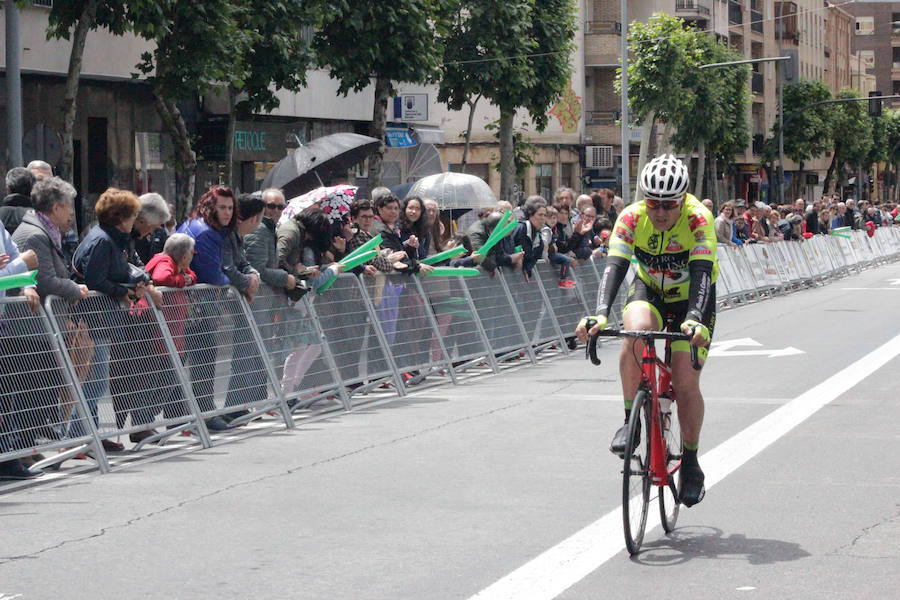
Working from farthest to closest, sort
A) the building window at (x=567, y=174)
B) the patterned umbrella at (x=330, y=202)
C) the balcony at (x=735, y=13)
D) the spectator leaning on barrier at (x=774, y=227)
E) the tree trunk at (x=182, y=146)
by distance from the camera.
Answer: the balcony at (x=735, y=13) → the building window at (x=567, y=174) → the spectator leaning on barrier at (x=774, y=227) → the tree trunk at (x=182, y=146) → the patterned umbrella at (x=330, y=202)

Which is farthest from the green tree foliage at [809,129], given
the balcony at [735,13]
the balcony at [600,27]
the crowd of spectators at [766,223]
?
the crowd of spectators at [766,223]

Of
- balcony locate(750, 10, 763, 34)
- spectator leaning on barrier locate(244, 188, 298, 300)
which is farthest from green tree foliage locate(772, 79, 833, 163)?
spectator leaning on barrier locate(244, 188, 298, 300)

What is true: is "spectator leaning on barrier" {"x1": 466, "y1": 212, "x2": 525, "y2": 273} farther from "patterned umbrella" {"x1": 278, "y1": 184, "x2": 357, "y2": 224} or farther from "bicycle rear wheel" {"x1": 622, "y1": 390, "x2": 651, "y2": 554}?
"bicycle rear wheel" {"x1": 622, "y1": 390, "x2": 651, "y2": 554}

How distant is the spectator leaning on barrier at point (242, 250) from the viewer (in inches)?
451

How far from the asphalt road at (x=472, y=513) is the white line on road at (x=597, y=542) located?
20 mm

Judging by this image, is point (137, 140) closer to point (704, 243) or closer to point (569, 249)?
point (569, 249)

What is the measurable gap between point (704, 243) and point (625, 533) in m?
1.44

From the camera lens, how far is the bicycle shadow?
22.4 ft

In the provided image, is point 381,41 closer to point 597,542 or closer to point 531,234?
point 531,234

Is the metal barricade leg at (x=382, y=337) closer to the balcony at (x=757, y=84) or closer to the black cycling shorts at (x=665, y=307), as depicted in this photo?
the black cycling shorts at (x=665, y=307)

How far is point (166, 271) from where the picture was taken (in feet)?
35.9

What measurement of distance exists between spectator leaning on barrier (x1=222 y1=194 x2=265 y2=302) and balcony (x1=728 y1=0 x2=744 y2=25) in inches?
2792

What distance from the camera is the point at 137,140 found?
28172 mm

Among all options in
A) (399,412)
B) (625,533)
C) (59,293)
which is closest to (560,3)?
(399,412)
